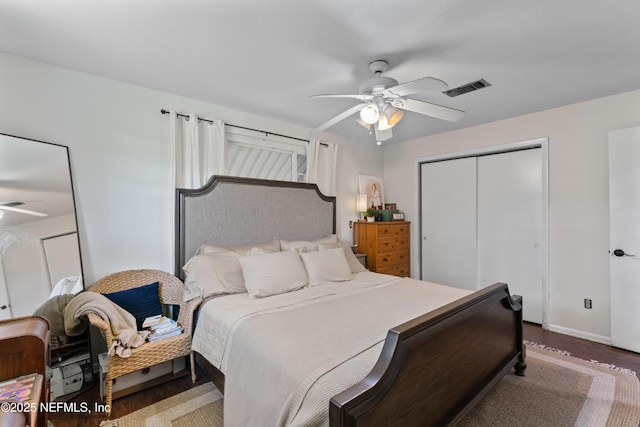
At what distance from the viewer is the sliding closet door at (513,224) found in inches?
136

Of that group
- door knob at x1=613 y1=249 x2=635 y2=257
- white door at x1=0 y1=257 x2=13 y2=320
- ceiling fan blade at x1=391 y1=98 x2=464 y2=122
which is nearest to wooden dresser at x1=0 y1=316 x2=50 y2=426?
white door at x1=0 y1=257 x2=13 y2=320

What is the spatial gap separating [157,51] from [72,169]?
3.94 feet

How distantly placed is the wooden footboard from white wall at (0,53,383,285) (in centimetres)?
239

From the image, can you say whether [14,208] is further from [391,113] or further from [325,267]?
[391,113]

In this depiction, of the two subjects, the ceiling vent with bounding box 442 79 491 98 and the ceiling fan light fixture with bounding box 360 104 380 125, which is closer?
the ceiling fan light fixture with bounding box 360 104 380 125

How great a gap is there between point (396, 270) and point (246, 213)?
238 centimetres

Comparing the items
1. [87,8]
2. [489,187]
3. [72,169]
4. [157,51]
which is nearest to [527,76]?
[489,187]

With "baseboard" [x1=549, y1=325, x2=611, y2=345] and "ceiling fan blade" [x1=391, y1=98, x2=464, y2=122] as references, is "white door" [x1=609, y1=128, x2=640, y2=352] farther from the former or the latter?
"ceiling fan blade" [x1=391, y1=98, x2=464, y2=122]

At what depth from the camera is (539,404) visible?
6.38ft

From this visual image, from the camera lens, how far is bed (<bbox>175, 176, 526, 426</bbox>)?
3.92 feet

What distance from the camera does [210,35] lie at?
189 centimetres

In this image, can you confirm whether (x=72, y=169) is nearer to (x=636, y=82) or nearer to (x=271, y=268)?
(x=271, y=268)

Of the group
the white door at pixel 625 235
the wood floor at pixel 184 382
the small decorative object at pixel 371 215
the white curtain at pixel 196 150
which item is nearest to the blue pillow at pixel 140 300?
the wood floor at pixel 184 382

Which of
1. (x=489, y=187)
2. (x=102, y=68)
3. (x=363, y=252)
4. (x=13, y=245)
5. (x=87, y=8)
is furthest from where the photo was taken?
(x=363, y=252)
